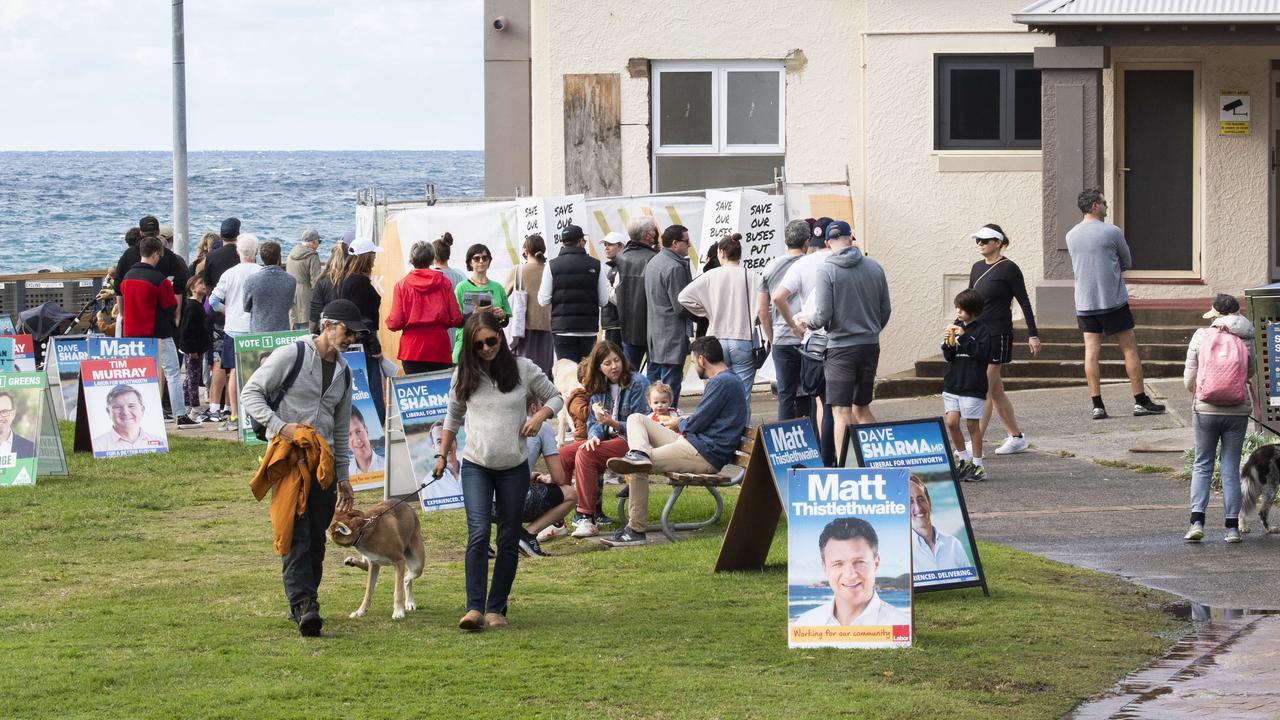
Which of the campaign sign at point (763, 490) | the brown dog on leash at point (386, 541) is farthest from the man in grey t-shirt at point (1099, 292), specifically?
the brown dog on leash at point (386, 541)

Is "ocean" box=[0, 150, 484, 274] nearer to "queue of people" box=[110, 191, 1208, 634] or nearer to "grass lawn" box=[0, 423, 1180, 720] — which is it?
"queue of people" box=[110, 191, 1208, 634]

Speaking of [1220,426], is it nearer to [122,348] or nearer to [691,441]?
[691,441]

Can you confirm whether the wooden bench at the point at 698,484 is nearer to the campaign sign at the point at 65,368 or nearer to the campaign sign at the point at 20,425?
the campaign sign at the point at 20,425

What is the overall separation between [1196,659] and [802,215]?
1179cm

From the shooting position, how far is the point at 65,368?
1778cm

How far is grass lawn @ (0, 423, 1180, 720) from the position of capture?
A: 778 centimetres

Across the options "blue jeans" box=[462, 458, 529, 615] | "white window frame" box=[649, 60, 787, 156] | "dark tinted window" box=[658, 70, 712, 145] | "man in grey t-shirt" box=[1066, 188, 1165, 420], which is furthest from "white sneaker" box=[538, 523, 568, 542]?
"dark tinted window" box=[658, 70, 712, 145]

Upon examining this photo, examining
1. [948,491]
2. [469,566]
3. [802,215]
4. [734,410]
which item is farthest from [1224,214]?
[469,566]

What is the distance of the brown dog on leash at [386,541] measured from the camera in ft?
31.2

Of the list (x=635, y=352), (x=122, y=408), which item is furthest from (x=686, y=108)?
(x=122, y=408)

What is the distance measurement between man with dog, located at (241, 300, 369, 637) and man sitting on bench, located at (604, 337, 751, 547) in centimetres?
242

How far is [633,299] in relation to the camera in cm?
1580

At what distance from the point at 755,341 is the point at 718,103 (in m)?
7.04

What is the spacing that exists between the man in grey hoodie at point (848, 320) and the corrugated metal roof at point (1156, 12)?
634 cm
